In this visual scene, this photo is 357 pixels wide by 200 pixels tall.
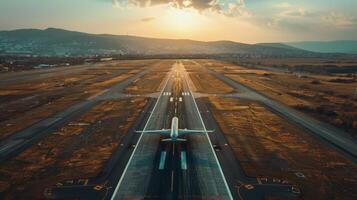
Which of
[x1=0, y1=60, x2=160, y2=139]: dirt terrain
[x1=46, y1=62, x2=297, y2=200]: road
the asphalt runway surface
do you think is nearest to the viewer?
[x1=46, y1=62, x2=297, y2=200]: road

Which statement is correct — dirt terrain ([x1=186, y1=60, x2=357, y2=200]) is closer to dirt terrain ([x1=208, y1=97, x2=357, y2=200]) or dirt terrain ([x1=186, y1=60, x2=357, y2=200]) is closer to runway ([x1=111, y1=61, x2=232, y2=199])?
dirt terrain ([x1=208, y1=97, x2=357, y2=200])

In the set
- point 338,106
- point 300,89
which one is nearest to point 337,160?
point 338,106

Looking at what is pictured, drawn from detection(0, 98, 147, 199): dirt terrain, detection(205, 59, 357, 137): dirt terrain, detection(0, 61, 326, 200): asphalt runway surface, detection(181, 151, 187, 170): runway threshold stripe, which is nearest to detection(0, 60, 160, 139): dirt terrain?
detection(0, 61, 326, 200): asphalt runway surface

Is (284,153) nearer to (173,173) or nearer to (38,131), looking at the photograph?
(173,173)

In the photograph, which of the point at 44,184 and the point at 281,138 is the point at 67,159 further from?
the point at 281,138

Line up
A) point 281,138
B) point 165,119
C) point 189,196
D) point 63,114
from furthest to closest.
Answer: point 63,114
point 165,119
point 281,138
point 189,196

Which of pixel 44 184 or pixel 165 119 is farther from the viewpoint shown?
pixel 165 119
